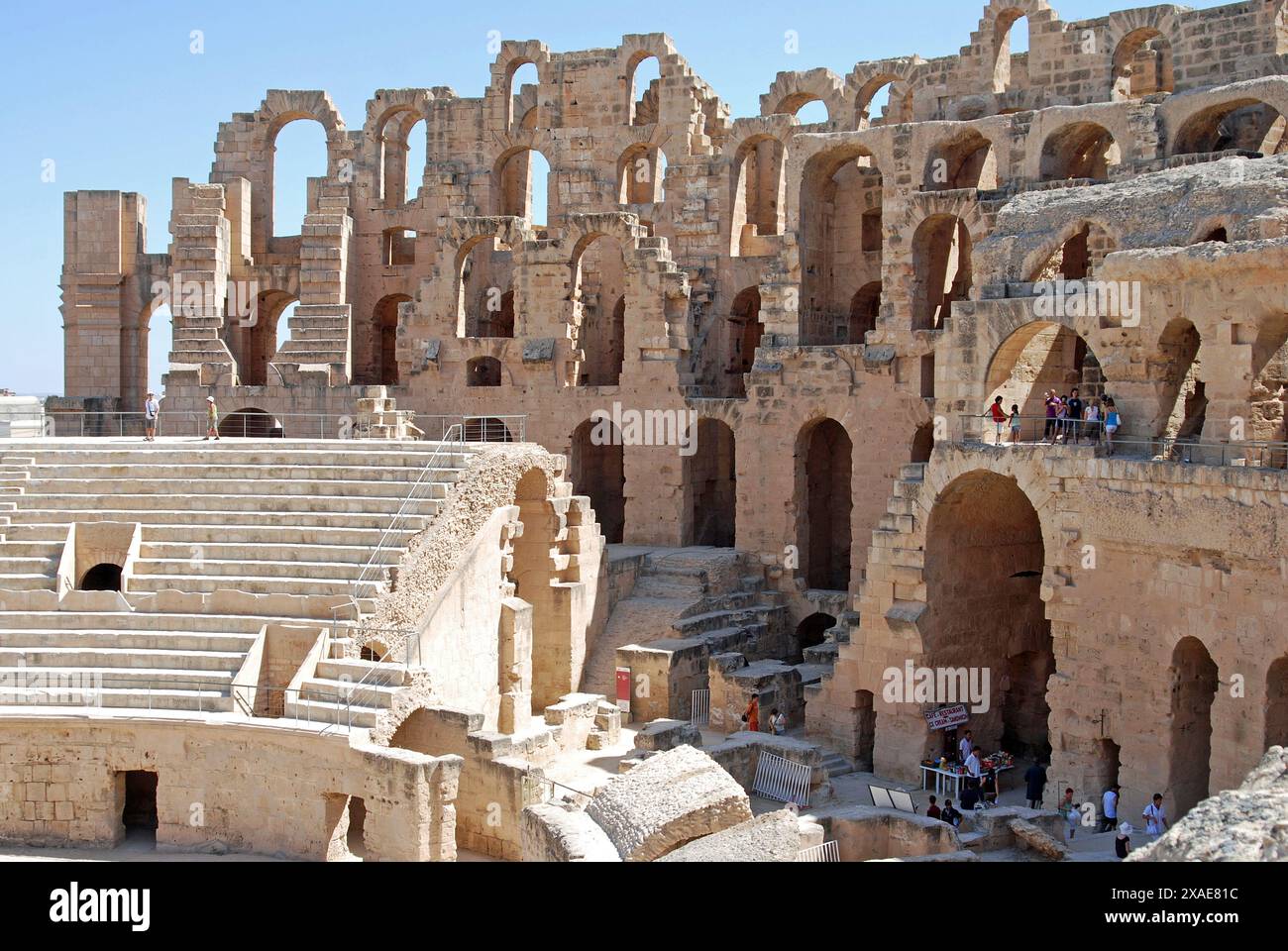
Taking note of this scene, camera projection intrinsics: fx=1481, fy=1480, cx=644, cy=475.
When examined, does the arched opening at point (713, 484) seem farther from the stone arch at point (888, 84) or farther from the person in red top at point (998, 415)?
the person in red top at point (998, 415)

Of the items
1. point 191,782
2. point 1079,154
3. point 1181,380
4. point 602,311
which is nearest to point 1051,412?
point 1181,380

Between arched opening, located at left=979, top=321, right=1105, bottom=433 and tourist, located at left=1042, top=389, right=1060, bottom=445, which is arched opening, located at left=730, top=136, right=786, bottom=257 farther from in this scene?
tourist, located at left=1042, top=389, right=1060, bottom=445

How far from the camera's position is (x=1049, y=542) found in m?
22.1

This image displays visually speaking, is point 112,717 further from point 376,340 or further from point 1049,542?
point 376,340

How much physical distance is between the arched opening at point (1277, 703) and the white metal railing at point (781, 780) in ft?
21.1

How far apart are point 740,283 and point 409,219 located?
948 cm

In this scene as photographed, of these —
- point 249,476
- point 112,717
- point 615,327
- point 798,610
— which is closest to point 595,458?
point 615,327

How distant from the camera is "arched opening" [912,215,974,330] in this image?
29.2m

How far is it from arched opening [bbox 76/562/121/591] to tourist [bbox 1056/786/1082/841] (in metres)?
15.6

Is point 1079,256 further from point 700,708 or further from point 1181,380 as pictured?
point 700,708

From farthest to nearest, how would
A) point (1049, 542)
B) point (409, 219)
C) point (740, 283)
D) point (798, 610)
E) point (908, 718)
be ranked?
1. point (409, 219)
2. point (740, 283)
3. point (798, 610)
4. point (908, 718)
5. point (1049, 542)

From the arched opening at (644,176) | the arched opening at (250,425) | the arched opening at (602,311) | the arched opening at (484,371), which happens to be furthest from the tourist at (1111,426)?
the arched opening at (250,425)

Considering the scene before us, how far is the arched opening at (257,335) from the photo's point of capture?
1478 inches

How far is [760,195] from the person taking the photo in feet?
118
